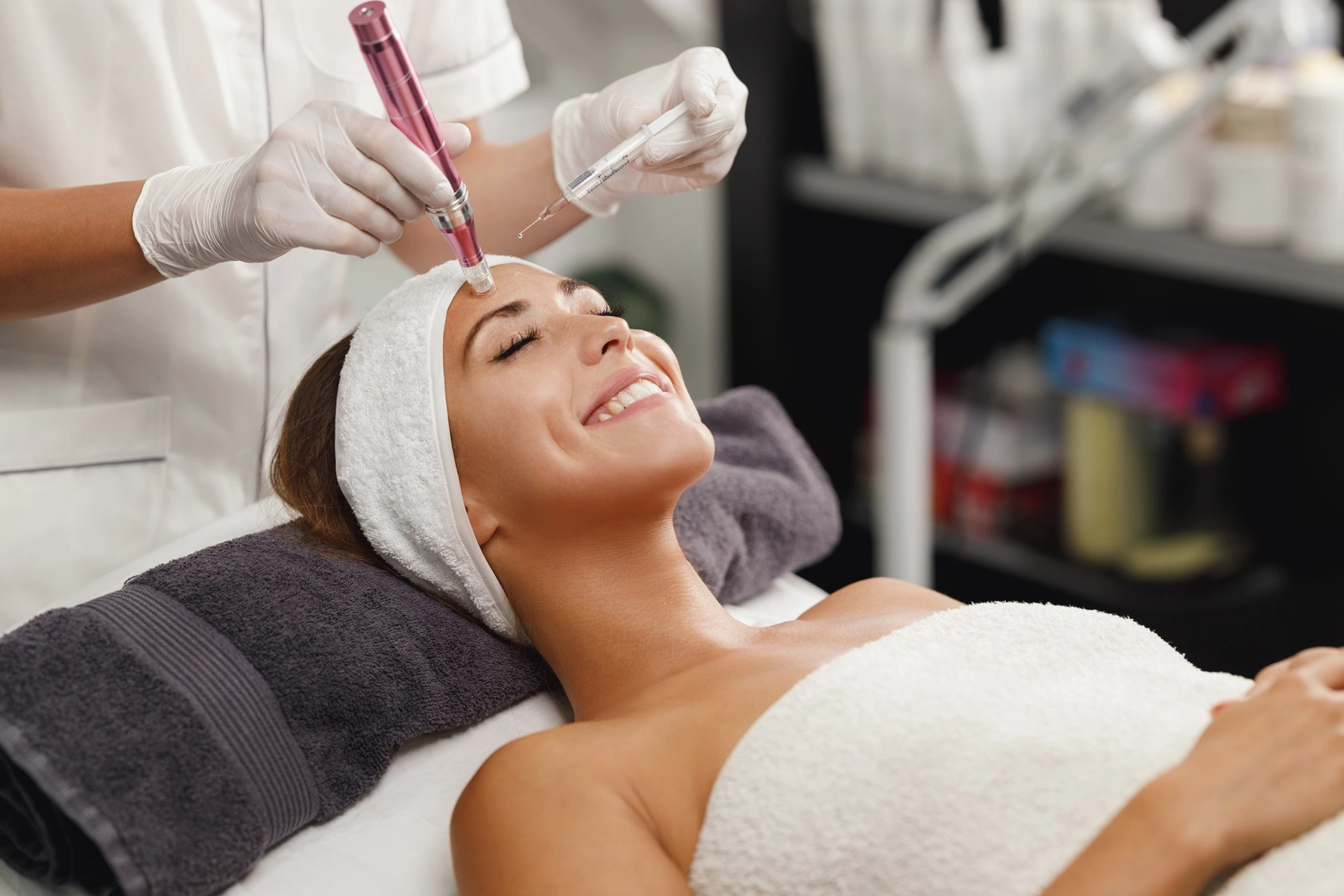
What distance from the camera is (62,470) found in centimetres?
134

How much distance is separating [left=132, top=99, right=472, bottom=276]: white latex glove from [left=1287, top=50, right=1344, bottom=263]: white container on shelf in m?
1.29

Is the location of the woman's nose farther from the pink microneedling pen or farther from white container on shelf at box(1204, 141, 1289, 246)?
white container on shelf at box(1204, 141, 1289, 246)

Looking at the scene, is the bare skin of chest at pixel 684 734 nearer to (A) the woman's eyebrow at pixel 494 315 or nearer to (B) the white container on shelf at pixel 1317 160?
(A) the woman's eyebrow at pixel 494 315

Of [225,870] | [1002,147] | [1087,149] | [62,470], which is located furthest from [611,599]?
[1002,147]

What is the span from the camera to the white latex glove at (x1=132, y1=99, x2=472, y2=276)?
1.09 m

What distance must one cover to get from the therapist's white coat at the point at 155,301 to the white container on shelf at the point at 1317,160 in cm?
113

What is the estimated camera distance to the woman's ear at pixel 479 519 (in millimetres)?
1204

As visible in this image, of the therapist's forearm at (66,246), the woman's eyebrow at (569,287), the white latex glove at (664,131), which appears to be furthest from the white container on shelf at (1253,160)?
the therapist's forearm at (66,246)

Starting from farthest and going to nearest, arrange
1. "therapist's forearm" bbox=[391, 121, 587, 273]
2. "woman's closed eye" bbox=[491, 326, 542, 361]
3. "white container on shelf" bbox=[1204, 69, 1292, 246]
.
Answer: "white container on shelf" bbox=[1204, 69, 1292, 246]
"therapist's forearm" bbox=[391, 121, 587, 273]
"woman's closed eye" bbox=[491, 326, 542, 361]

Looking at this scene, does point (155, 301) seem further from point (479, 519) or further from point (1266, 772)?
point (1266, 772)

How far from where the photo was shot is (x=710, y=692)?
1074 millimetres

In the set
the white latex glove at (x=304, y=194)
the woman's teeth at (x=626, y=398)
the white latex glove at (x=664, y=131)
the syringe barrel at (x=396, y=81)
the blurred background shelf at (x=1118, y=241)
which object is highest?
the syringe barrel at (x=396, y=81)

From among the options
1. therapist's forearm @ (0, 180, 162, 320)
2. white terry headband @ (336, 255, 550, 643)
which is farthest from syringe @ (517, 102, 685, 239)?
therapist's forearm @ (0, 180, 162, 320)

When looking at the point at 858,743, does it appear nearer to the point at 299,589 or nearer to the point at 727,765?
the point at 727,765
